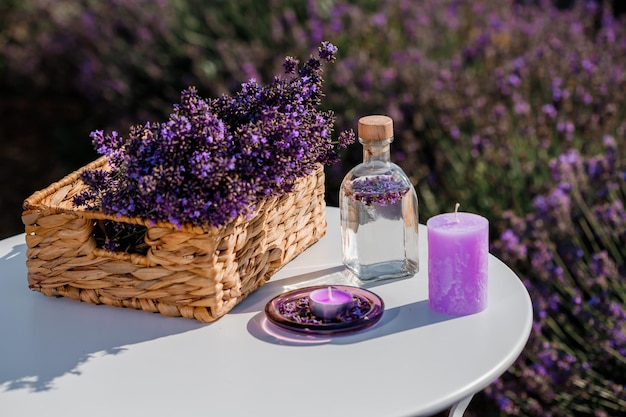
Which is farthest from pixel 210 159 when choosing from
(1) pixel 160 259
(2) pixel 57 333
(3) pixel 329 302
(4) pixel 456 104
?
(4) pixel 456 104

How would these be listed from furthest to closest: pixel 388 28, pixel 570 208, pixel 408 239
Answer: pixel 388 28 → pixel 570 208 → pixel 408 239

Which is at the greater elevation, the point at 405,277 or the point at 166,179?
the point at 166,179

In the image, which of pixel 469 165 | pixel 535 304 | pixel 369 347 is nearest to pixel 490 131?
pixel 469 165

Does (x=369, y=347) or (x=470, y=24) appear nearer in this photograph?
(x=369, y=347)

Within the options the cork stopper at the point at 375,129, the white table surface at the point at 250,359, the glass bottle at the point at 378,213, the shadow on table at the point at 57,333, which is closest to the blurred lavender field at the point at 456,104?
the glass bottle at the point at 378,213

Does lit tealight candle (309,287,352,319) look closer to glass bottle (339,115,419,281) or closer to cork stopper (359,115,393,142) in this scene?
glass bottle (339,115,419,281)

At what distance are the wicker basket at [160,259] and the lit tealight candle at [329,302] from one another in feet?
0.49

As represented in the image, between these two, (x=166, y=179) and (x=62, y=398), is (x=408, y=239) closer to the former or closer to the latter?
(x=166, y=179)

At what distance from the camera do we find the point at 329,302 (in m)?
1.62

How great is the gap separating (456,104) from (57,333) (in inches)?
81.7

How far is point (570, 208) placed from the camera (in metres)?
2.86

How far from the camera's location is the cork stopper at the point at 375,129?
1.66 metres

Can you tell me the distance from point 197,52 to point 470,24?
120cm

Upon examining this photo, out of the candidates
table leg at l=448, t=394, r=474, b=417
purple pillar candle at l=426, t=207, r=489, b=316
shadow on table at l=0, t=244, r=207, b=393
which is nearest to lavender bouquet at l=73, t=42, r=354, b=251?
shadow on table at l=0, t=244, r=207, b=393
